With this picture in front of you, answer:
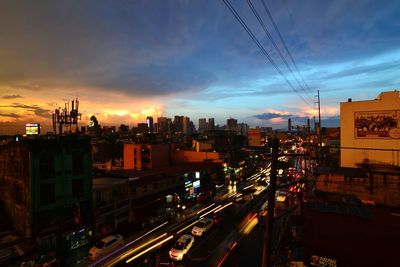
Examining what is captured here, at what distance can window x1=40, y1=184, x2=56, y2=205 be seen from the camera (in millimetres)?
20086

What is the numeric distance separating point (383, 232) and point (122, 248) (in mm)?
19616

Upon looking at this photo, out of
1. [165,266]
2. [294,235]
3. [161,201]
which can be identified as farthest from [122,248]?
[294,235]

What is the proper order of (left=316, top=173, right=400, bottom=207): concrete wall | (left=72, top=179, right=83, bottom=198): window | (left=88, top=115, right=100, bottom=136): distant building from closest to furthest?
(left=316, top=173, right=400, bottom=207): concrete wall, (left=72, top=179, right=83, bottom=198): window, (left=88, top=115, right=100, bottom=136): distant building

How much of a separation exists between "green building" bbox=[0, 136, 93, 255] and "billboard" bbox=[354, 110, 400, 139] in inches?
1195

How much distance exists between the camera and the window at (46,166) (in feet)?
66.5

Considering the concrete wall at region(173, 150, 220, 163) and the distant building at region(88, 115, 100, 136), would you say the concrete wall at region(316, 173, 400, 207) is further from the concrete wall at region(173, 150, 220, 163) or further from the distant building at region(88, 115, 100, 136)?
the distant building at region(88, 115, 100, 136)

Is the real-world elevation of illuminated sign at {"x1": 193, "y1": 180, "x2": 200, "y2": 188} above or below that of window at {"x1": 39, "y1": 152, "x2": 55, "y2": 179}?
below

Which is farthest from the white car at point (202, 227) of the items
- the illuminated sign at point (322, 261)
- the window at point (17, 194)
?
the window at point (17, 194)

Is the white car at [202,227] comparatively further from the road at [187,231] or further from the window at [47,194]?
the window at [47,194]

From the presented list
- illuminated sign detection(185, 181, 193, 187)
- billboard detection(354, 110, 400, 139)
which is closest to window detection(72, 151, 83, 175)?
illuminated sign detection(185, 181, 193, 187)

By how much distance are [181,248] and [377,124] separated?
81.5ft

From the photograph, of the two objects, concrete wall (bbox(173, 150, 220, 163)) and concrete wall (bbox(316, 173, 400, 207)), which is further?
→ concrete wall (bbox(173, 150, 220, 163))

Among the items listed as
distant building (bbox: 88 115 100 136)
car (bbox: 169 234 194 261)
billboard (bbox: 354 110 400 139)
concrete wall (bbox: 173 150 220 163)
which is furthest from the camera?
distant building (bbox: 88 115 100 136)

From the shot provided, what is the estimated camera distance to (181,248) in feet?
63.3
